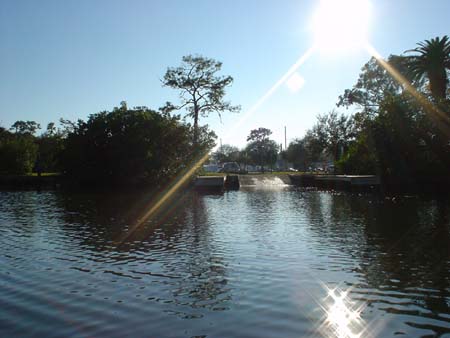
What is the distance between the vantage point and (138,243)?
1312 cm

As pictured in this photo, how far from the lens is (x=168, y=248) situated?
1226 cm

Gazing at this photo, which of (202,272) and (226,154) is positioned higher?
(226,154)

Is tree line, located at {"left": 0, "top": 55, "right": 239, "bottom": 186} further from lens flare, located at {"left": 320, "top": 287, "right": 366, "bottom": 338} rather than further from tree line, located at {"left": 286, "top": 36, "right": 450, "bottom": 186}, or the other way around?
lens flare, located at {"left": 320, "top": 287, "right": 366, "bottom": 338}

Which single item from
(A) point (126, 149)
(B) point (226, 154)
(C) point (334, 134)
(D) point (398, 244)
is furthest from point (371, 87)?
(B) point (226, 154)

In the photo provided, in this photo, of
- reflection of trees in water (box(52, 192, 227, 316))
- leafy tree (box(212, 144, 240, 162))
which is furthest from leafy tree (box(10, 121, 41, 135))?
reflection of trees in water (box(52, 192, 227, 316))

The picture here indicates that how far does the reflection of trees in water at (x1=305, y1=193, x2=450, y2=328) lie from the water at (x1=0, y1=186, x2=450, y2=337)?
1.5 inches

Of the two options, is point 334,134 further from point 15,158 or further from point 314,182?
point 15,158

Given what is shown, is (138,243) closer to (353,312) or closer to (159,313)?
(159,313)

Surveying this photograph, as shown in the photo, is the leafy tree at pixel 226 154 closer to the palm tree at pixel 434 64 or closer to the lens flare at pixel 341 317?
the palm tree at pixel 434 64

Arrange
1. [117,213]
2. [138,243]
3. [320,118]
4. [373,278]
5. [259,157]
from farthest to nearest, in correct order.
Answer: [259,157] < [320,118] < [117,213] < [138,243] < [373,278]

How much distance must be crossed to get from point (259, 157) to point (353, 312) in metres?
103

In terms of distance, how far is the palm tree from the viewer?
142 feet

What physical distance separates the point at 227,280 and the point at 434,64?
42.4 m

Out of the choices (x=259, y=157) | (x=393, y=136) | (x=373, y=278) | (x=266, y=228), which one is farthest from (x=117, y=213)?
(x=259, y=157)
